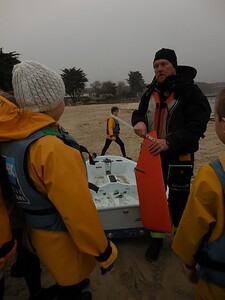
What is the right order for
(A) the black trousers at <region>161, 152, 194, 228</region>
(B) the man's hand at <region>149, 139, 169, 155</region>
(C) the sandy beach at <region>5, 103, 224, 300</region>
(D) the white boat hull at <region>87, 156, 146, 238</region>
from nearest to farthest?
(C) the sandy beach at <region>5, 103, 224, 300</region> < (B) the man's hand at <region>149, 139, 169, 155</region> < (A) the black trousers at <region>161, 152, 194, 228</region> < (D) the white boat hull at <region>87, 156, 146, 238</region>

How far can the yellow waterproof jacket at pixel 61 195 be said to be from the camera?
1356mm

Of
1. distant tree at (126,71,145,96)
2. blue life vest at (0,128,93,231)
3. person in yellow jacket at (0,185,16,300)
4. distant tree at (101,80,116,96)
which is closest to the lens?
blue life vest at (0,128,93,231)

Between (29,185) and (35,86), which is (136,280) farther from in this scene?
(35,86)

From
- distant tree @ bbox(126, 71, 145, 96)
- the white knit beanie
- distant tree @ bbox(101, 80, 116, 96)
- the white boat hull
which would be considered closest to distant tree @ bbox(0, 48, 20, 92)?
the white boat hull

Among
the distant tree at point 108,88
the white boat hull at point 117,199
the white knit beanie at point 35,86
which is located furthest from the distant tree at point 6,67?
the distant tree at point 108,88

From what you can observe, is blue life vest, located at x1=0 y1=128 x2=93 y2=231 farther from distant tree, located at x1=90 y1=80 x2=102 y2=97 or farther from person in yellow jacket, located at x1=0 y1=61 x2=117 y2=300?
distant tree, located at x1=90 y1=80 x2=102 y2=97

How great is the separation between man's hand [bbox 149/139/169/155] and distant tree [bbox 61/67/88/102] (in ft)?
198

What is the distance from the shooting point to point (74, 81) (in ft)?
205

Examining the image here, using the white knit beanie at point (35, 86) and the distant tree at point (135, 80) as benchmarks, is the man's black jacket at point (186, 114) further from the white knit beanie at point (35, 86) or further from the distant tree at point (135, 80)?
the distant tree at point (135, 80)

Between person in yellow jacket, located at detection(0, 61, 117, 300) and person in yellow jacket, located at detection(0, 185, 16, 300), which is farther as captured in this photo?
person in yellow jacket, located at detection(0, 185, 16, 300)

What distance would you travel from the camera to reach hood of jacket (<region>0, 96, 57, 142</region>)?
4.71ft

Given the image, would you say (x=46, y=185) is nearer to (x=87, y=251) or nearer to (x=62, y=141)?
(x=62, y=141)

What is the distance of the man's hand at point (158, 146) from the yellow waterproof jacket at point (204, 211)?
1.07 metres

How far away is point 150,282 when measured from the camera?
2428 millimetres
